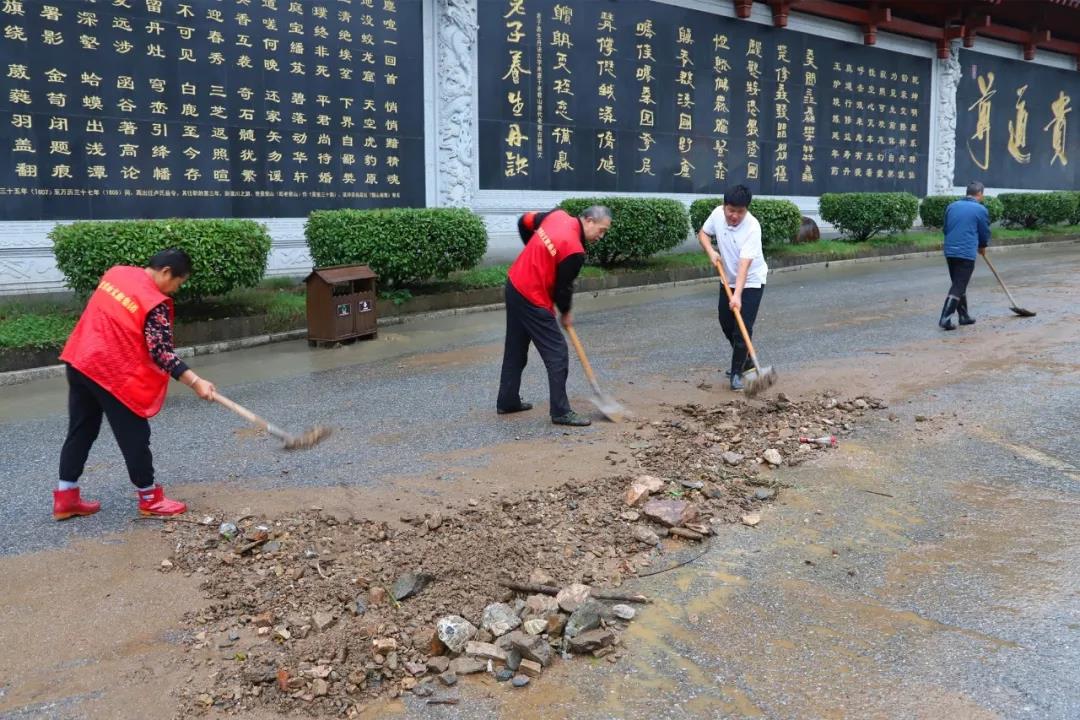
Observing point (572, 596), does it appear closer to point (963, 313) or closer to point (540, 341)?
point (540, 341)

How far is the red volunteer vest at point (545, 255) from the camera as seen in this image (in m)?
5.27

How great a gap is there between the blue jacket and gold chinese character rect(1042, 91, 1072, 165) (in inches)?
668

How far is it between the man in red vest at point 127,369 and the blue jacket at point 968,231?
744 centimetres

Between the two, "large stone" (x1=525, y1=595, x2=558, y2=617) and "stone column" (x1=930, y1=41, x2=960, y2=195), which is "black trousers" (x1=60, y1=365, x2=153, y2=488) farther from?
"stone column" (x1=930, y1=41, x2=960, y2=195)

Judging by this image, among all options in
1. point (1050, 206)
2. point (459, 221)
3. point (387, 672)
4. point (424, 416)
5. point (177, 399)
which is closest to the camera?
point (387, 672)

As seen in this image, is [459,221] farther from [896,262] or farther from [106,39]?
[896,262]

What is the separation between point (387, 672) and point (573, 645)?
614mm

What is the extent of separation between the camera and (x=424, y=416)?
5.71 metres

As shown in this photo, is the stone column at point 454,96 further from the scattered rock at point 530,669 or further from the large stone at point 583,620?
the scattered rock at point 530,669

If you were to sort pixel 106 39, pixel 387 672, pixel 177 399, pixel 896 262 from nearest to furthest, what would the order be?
pixel 387 672
pixel 177 399
pixel 106 39
pixel 896 262

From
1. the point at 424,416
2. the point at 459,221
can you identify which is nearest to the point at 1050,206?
the point at 459,221

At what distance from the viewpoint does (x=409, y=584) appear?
3152 mm

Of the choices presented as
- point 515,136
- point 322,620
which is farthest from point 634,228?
point 322,620

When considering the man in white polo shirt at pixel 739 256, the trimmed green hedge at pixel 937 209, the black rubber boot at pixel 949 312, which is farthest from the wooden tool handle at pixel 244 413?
the trimmed green hedge at pixel 937 209
